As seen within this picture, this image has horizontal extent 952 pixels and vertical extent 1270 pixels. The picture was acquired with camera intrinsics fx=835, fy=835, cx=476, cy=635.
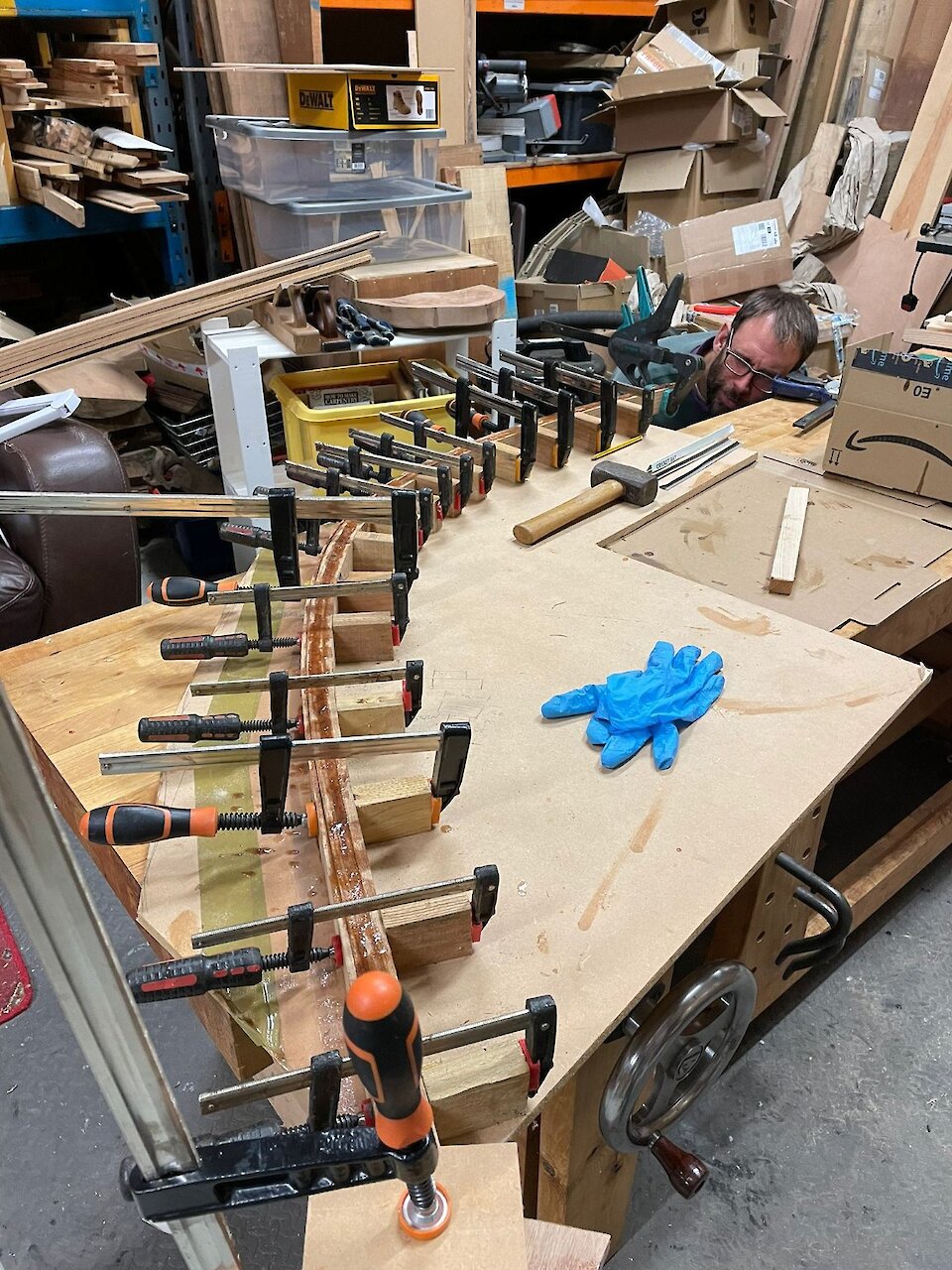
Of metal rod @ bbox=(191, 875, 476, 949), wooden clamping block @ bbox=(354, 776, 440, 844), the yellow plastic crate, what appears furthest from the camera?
the yellow plastic crate

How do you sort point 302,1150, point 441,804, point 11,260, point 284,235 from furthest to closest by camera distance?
point 11,260 → point 284,235 → point 441,804 → point 302,1150

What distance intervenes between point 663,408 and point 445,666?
1594 millimetres

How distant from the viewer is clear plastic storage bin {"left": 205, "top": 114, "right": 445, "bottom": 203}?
2486 millimetres

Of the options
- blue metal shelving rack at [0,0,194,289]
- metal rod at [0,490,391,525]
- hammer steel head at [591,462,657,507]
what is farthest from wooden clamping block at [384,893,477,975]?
blue metal shelving rack at [0,0,194,289]

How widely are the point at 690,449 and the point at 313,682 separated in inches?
44.4

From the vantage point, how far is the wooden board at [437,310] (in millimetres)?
2289

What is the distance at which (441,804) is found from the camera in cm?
89

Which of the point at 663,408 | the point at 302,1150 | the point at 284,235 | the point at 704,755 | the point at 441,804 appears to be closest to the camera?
the point at 302,1150

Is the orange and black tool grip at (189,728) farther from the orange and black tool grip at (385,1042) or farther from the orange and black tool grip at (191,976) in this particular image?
the orange and black tool grip at (385,1042)

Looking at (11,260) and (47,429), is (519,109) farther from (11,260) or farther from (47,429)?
(47,429)

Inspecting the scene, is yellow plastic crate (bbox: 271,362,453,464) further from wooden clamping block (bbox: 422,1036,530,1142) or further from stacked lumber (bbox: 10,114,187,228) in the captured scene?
wooden clamping block (bbox: 422,1036,530,1142)

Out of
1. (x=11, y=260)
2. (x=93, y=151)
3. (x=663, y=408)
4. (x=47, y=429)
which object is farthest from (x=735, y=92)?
(x=47, y=429)

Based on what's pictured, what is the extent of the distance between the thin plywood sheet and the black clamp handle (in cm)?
40

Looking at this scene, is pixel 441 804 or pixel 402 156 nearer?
pixel 441 804
